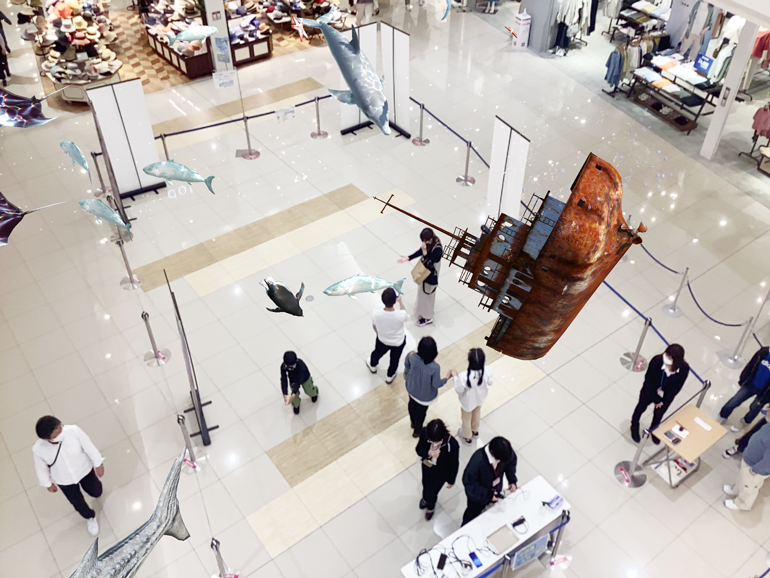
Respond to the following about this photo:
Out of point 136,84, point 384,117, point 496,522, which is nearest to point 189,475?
point 496,522

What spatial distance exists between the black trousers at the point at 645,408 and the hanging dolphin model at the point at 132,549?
17.7ft

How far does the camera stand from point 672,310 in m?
8.62

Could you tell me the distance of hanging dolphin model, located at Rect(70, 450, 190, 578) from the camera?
2.06 metres

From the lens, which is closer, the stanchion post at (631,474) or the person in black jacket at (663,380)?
the person in black jacket at (663,380)

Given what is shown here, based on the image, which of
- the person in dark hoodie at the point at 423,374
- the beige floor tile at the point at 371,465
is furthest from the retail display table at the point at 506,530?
the beige floor tile at the point at 371,465

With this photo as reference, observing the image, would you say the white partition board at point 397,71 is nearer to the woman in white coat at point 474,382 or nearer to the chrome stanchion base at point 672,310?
the chrome stanchion base at point 672,310

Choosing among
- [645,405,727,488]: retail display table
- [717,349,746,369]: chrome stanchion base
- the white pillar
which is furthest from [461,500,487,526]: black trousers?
the white pillar

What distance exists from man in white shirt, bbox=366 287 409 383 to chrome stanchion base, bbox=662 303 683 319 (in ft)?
11.9

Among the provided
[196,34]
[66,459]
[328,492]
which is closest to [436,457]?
[328,492]

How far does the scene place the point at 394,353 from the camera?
7.34m

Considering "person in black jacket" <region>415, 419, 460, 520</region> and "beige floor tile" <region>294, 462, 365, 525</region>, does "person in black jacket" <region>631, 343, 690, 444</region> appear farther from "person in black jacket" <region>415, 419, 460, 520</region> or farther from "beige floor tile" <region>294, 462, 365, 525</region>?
"beige floor tile" <region>294, 462, 365, 525</region>

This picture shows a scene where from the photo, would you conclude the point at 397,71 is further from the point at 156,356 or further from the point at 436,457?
the point at 436,457

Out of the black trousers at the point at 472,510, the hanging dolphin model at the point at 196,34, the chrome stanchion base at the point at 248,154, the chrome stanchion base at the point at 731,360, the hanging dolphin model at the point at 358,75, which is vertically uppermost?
the hanging dolphin model at the point at 358,75

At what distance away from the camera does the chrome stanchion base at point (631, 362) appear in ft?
25.8
